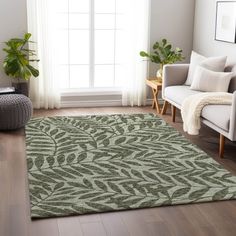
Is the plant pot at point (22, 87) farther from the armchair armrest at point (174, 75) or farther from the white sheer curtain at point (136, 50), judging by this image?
the armchair armrest at point (174, 75)

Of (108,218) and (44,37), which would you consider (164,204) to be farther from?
(44,37)

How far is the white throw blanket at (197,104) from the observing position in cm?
421

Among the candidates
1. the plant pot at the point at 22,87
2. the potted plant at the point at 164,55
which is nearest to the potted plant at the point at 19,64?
the plant pot at the point at 22,87

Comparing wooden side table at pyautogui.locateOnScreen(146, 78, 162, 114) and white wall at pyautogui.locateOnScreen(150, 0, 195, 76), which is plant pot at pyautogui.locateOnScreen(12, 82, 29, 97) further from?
white wall at pyautogui.locateOnScreen(150, 0, 195, 76)

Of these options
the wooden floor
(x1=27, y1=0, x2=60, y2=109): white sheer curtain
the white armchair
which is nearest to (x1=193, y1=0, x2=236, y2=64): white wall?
the white armchair

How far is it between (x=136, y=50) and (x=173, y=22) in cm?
72

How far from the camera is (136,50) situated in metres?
5.91

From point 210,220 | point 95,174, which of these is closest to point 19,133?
point 95,174

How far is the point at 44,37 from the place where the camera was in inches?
220

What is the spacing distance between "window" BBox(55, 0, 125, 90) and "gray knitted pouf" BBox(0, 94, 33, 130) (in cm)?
120

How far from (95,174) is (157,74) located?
2640mm

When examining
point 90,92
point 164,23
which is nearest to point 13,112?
point 90,92

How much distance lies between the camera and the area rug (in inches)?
122

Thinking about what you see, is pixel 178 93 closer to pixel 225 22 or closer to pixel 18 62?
pixel 225 22
